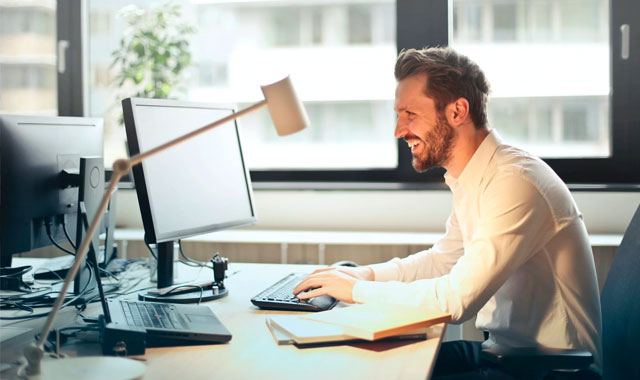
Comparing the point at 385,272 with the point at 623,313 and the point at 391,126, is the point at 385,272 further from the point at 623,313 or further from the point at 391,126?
the point at 391,126

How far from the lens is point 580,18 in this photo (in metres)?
2.91

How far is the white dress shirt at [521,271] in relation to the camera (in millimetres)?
1437

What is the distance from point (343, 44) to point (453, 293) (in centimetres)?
196

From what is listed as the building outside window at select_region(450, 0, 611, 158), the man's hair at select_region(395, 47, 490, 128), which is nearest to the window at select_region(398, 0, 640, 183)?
the building outside window at select_region(450, 0, 611, 158)

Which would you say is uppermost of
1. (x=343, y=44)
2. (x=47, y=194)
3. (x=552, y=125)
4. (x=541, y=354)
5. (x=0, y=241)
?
(x=343, y=44)

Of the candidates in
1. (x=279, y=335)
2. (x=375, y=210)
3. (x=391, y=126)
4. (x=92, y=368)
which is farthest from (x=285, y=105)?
(x=391, y=126)

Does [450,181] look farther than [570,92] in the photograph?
No

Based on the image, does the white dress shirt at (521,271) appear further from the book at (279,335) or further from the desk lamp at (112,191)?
the desk lamp at (112,191)

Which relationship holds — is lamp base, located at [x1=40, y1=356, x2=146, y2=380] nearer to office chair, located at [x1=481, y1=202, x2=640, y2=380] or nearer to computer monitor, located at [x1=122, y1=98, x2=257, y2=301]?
computer monitor, located at [x1=122, y1=98, x2=257, y2=301]

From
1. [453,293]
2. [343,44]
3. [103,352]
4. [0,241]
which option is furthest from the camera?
[343,44]

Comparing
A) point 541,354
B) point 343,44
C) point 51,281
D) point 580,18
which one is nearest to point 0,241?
point 51,281

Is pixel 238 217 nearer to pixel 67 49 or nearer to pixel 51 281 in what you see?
pixel 51 281

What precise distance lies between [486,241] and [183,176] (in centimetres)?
78

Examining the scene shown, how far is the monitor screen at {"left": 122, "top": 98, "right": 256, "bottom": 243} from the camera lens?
1583 mm
